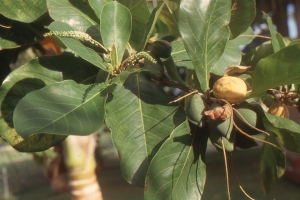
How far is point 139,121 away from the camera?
2.18 ft

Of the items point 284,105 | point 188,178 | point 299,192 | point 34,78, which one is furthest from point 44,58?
point 299,192

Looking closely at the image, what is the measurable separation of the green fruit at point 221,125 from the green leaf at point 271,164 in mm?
148

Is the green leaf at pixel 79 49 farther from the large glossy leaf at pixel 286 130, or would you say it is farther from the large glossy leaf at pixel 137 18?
the large glossy leaf at pixel 286 130

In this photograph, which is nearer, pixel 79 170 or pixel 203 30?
pixel 203 30

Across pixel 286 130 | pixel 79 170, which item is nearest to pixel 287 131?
pixel 286 130

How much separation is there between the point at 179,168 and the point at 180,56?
251mm

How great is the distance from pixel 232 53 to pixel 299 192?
6.18m

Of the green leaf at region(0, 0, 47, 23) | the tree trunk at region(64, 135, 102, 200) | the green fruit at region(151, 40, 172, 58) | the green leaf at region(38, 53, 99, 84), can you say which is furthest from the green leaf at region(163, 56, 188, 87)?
the tree trunk at region(64, 135, 102, 200)

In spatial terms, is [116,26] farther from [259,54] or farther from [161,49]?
[259,54]

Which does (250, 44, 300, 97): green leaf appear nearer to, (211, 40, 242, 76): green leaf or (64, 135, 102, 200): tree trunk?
(211, 40, 242, 76): green leaf

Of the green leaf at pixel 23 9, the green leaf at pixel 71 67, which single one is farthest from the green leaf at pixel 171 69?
the green leaf at pixel 23 9

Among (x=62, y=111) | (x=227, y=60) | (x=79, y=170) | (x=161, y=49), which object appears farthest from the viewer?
(x=79, y=170)

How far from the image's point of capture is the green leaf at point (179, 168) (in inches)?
24.6

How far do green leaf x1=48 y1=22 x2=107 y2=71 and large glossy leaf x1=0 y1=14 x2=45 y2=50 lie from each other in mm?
178
